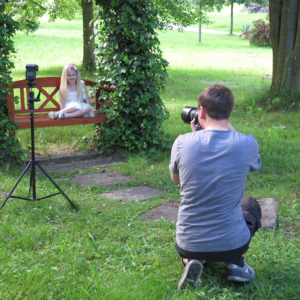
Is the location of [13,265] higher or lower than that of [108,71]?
lower

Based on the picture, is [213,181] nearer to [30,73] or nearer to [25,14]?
[30,73]

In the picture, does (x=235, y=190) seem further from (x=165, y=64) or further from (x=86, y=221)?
(x=165, y=64)

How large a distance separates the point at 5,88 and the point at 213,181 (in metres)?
3.68

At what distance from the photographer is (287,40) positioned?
7984 mm

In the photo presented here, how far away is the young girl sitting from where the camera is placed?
6043mm

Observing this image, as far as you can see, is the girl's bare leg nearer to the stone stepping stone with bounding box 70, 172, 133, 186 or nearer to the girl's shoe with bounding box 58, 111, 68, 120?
the girl's shoe with bounding box 58, 111, 68, 120

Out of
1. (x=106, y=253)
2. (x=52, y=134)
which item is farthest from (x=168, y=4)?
(x=106, y=253)

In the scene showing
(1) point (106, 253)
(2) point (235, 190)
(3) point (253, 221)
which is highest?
(2) point (235, 190)

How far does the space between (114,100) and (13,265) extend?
3.44 meters

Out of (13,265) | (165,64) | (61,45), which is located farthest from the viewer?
→ (61,45)

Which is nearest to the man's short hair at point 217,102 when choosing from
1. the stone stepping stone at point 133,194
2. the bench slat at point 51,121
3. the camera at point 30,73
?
the camera at point 30,73

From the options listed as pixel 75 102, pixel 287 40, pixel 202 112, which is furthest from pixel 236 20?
pixel 202 112

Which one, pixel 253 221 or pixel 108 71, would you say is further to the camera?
pixel 108 71

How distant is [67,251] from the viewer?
330 cm
